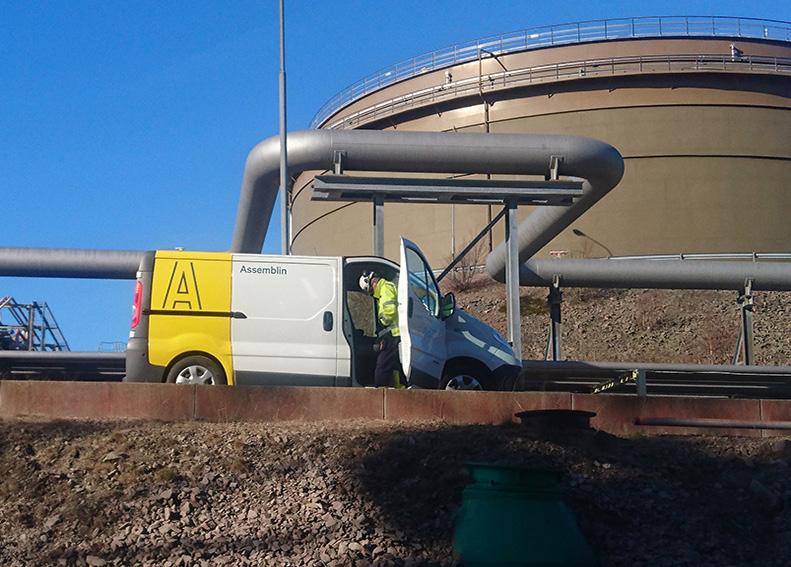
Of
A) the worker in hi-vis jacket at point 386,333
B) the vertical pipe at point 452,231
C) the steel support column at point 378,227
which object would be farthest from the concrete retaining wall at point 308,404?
the vertical pipe at point 452,231

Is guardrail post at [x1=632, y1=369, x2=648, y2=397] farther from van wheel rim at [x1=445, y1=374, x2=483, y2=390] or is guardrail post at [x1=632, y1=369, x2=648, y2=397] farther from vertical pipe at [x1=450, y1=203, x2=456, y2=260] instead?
vertical pipe at [x1=450, y1=203, x2=456, y2=260]

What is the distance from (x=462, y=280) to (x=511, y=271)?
18.9 meters

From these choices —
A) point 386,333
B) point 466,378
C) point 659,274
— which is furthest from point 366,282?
point 659,274

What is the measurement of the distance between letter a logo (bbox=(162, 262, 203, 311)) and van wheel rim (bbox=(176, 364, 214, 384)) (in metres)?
0.67

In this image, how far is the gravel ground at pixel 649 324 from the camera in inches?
1234

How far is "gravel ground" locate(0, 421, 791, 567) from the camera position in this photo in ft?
28.8

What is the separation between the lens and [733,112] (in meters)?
36.6

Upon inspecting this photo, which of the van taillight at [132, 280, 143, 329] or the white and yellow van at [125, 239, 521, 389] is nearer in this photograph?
the white and yellow van at [125, 239, 521, 389]

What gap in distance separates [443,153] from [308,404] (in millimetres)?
8139

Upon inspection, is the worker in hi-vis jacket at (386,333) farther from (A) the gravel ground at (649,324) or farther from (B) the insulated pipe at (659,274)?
(A) the gravel ground at (649,324)

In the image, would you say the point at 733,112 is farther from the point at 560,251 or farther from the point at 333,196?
the point at 333,196

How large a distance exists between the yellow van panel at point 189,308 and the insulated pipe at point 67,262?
39.9 feet

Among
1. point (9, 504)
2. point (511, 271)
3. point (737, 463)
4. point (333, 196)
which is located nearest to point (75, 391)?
point (9, 504)

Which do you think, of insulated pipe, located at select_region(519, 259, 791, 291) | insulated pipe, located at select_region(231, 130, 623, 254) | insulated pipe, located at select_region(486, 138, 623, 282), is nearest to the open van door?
insulated pipe, located at select_region(231, 130, 623, 254)
